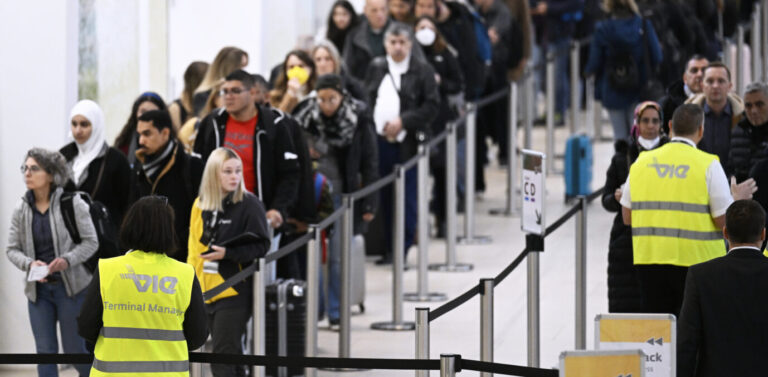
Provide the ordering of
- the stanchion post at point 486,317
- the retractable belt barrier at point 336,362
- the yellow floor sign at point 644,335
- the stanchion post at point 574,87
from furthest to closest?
the stanchion post at point 574,87
the stanchion post at point 486,317
the yellow floor sign at point 644,335
the retractable belt barrier at point 336,362

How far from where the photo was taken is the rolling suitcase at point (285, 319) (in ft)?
31.1

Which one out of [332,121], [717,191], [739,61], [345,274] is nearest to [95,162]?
[345,274]

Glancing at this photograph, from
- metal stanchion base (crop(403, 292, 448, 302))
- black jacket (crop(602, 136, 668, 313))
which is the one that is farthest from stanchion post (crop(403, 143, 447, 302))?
black jacket (crop(602, 136, 668, 313))

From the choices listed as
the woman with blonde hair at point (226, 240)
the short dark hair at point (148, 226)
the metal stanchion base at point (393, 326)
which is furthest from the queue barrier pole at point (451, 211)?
the short dark hair at point (148, 226)

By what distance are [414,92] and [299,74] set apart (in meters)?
1.51

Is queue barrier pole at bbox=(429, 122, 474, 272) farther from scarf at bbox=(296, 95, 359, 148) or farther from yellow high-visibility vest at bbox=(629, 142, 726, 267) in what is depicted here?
yellow high-visibility vest at bbox=(629, 142, 726, 267)

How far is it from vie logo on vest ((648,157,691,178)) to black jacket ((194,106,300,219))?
2.67m

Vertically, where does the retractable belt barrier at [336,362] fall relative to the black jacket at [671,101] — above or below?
below

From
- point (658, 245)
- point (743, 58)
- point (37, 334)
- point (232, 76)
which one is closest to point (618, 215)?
point (658, 245)

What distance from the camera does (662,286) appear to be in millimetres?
8641

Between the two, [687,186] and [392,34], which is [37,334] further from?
[392,34]

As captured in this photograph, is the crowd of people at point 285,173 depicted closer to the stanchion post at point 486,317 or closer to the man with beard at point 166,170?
the man with beard at point 166,170

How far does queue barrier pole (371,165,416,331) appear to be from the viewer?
36.9 ft

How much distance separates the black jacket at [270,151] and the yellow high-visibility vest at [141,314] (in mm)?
3354
